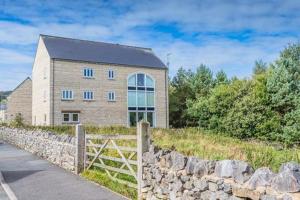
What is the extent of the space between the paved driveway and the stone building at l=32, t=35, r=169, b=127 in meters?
24.2

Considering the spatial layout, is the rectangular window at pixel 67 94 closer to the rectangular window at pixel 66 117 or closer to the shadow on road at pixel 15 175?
the rectangular window at pixel 66 117

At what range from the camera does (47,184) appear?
35.3 ft

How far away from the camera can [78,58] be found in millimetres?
40344

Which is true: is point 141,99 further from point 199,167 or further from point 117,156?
point 199,167

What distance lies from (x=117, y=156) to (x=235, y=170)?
7.36m

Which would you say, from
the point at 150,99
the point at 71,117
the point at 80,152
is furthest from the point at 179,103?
the point at 80,152

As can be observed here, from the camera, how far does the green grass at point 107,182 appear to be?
8972 mm

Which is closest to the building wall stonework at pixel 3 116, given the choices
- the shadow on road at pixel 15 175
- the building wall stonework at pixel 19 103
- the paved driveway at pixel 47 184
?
the building wall stonework at pixel 19 103

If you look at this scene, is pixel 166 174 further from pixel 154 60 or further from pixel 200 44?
pixel 154 60

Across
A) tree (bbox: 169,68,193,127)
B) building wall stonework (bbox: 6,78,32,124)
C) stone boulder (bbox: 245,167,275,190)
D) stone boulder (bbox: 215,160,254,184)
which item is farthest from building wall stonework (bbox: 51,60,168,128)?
stone boulder (bbox: 245,167,275,190)

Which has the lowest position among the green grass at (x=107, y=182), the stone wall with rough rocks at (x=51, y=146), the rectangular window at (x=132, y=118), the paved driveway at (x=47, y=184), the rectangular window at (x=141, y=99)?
the paved driveway at (x=47, y=184)

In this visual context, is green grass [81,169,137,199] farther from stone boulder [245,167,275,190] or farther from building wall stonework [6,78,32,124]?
building wall stonework [6,78,32,124]

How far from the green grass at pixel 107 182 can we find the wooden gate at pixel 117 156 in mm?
114

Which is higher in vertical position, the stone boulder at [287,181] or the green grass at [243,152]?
the stone boulder at [287,181]
